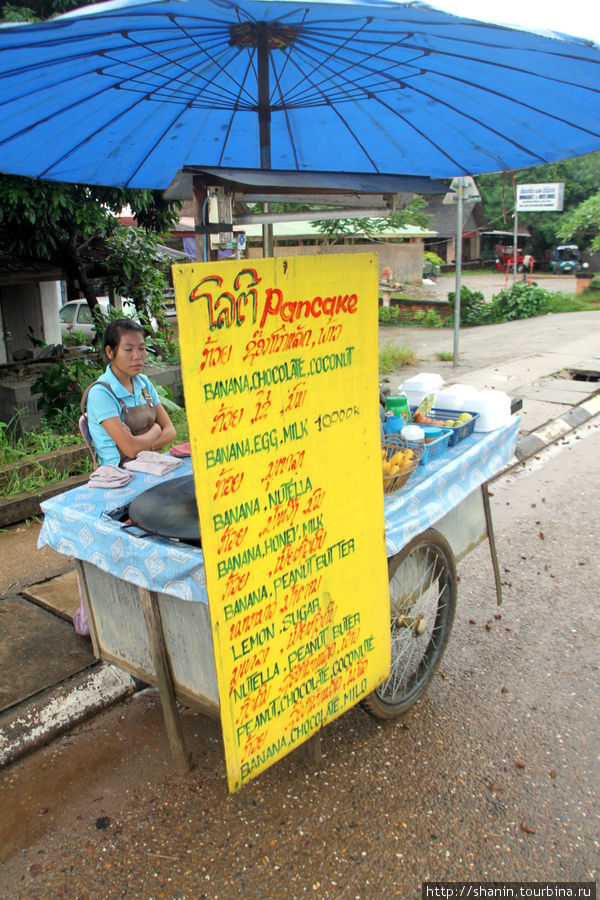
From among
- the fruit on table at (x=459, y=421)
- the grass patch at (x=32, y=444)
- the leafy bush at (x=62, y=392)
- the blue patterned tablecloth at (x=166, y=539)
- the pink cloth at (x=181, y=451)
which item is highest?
the fruit on table at (x=459, y=421)

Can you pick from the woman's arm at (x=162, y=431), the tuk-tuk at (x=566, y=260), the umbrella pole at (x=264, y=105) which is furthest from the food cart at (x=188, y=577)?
the tuk-tuk at (x=566, y=260)

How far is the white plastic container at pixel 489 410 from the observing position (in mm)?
3584

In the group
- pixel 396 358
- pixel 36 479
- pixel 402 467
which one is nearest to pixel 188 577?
pixel 402 467

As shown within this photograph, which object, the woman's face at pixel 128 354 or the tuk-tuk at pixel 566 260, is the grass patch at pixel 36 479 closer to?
the woman's face at pixel 128 354

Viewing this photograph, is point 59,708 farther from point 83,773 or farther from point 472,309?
point 472,309

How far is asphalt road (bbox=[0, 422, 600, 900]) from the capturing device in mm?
2334

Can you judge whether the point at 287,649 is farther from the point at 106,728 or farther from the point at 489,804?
the point at 106,728

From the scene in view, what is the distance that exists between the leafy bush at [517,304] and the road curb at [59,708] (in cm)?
1756

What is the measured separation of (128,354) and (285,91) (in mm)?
1440

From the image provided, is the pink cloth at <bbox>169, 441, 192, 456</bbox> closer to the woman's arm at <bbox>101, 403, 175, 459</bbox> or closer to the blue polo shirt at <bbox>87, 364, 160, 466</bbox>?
the woman's arm at <bbox>101, 403, 175, 459</bbox>

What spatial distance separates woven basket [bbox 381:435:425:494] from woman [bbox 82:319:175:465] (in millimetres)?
1272

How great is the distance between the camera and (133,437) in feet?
11.3

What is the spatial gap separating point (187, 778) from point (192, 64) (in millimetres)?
2899

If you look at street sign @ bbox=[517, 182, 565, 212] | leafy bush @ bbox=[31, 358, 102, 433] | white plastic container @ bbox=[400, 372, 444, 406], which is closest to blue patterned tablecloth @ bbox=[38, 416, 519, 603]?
white plastic container @ bbox=[400, 372, 444, 406]
